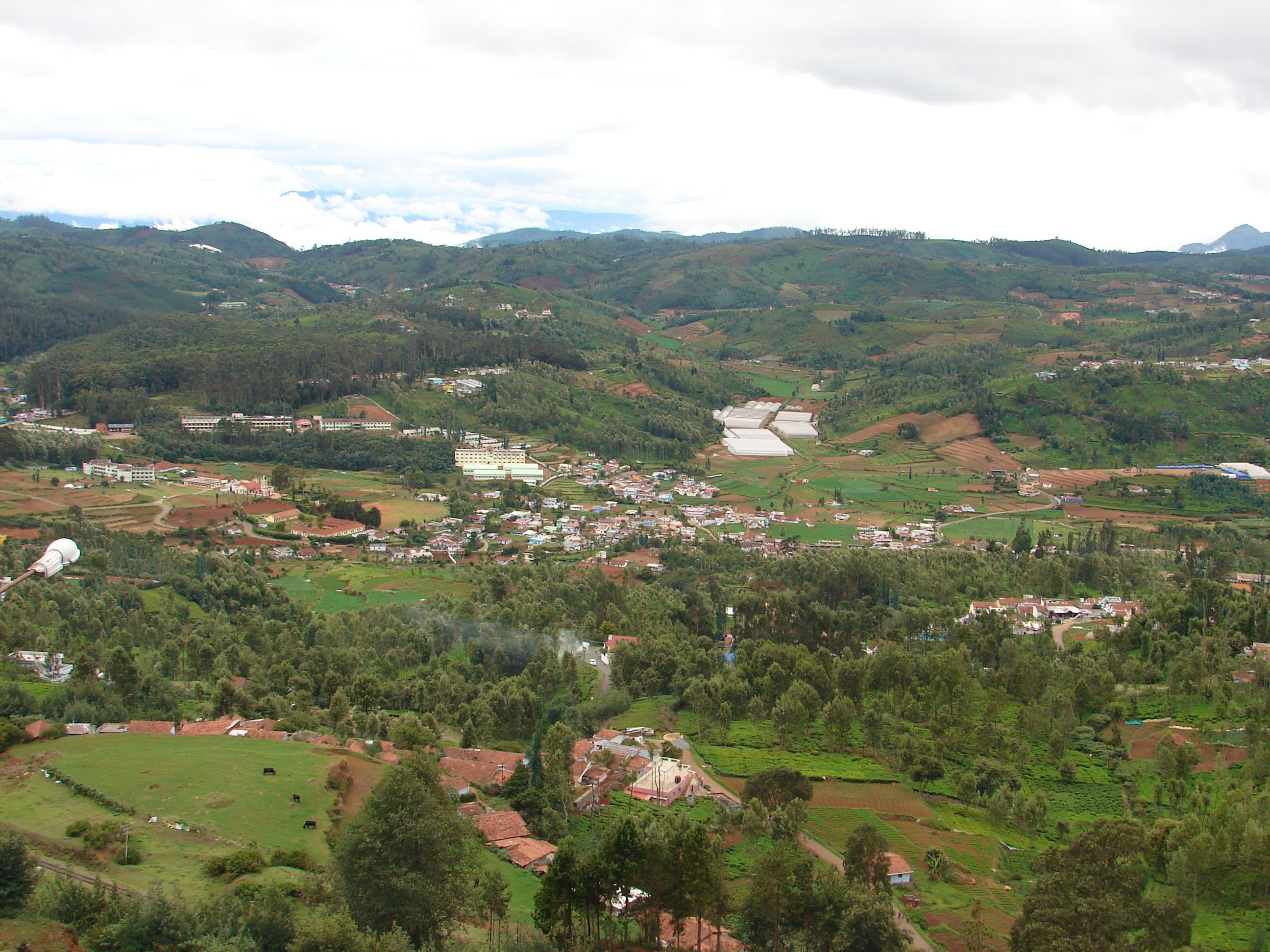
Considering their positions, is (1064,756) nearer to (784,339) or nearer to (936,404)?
(936,404)

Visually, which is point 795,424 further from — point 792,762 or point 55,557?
point 55,557

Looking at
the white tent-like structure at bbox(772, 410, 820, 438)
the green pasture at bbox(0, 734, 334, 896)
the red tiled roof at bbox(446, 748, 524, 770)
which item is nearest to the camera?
the green pasture at bbox(0, 734, 334, 896)

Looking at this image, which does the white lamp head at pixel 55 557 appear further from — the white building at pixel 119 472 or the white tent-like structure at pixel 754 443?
the white tent-like structure at pixel 754 443

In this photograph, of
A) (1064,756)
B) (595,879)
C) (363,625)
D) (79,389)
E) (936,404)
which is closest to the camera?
(595,879)

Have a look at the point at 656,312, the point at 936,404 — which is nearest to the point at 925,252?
the point at 656,312

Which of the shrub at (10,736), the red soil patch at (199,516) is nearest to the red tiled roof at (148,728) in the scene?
the shrub at (10,736)

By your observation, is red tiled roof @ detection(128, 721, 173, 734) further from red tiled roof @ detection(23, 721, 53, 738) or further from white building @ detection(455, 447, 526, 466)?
white building @ detection(455, 447, 526, 466)

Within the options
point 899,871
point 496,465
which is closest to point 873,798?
point 899,871

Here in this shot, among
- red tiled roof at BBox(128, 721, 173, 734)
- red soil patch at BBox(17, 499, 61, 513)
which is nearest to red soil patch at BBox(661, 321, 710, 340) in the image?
red soil patch at BBox(17, 499, 61, 513)
